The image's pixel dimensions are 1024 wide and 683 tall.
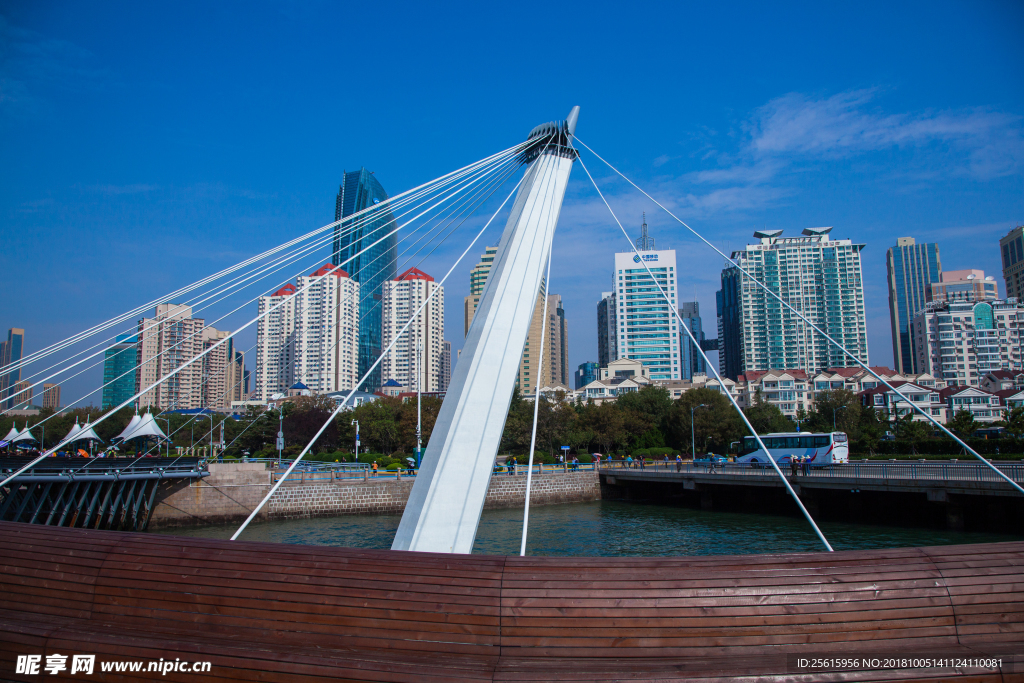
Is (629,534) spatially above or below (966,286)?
below

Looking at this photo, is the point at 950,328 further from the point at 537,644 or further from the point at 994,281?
the point at 537,644

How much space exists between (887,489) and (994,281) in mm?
161984

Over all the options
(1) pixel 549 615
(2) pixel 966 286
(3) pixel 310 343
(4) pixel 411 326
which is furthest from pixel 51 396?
(2) pixel 966 286

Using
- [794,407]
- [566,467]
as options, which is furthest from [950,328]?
[566,467]

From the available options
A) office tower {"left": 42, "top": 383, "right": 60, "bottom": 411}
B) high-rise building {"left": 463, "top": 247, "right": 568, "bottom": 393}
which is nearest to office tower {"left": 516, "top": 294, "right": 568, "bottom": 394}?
high-rise building {"left": 463, "top": 247, "right": 568, "bottom": 393}

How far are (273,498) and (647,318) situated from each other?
10056cm

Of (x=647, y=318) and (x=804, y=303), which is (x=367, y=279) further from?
(x=804, y=303)

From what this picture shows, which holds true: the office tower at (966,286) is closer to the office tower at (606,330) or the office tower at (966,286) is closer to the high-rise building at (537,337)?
the office tower at (606,330)

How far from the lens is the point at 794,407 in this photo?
262 ft

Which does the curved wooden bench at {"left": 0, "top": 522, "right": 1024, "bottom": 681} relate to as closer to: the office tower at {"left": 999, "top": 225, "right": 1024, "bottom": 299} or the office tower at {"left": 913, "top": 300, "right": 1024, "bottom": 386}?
the office tower at {"left": 913, "top": 300, "right": 1024, "bottom": 386}

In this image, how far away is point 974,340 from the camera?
101m

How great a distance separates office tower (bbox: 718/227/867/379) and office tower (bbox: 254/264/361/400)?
86.0 metres

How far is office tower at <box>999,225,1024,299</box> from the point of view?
139 metres

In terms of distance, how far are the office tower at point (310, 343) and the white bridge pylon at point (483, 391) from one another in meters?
113
